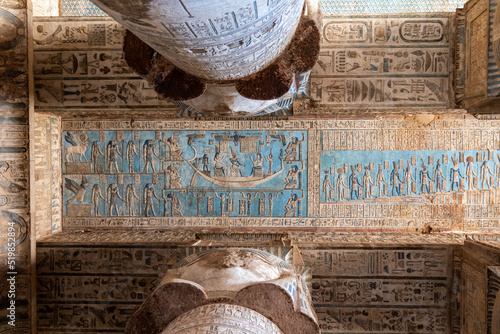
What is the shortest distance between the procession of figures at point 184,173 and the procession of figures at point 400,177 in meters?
0.49

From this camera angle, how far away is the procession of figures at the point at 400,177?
4.92 metres

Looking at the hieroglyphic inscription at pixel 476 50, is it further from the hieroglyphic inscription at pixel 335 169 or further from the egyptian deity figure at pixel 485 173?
the egyptian deity figure at pixel 485 173

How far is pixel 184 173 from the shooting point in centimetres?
497

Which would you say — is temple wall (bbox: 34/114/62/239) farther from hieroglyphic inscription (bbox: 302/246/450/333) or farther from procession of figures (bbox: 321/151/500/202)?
procession of figures (bbox: 321/151/500/202)

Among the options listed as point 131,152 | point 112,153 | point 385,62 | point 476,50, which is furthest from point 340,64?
point 112,153

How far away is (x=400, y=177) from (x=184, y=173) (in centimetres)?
302

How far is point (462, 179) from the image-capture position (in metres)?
4.91

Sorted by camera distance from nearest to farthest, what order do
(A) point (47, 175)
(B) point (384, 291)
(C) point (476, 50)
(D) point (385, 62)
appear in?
(C) point (476, 50)
(D) point (385, 62)
(B) point (384, 291)
(A) point (47, 175)

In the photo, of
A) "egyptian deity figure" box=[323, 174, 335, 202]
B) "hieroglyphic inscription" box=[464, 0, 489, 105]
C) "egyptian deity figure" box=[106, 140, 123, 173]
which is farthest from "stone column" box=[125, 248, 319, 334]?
"egyptian deity figure" box=[106, 140, 123, 173]

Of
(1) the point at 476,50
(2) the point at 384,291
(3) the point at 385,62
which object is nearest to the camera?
(1) the point at 476,50

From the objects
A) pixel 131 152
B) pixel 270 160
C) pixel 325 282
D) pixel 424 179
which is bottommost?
pixel 325 282

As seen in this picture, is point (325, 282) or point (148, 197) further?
point (148, 197)

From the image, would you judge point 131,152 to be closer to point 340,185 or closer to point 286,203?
point 286,203

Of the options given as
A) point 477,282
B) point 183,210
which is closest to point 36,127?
point 183,210
